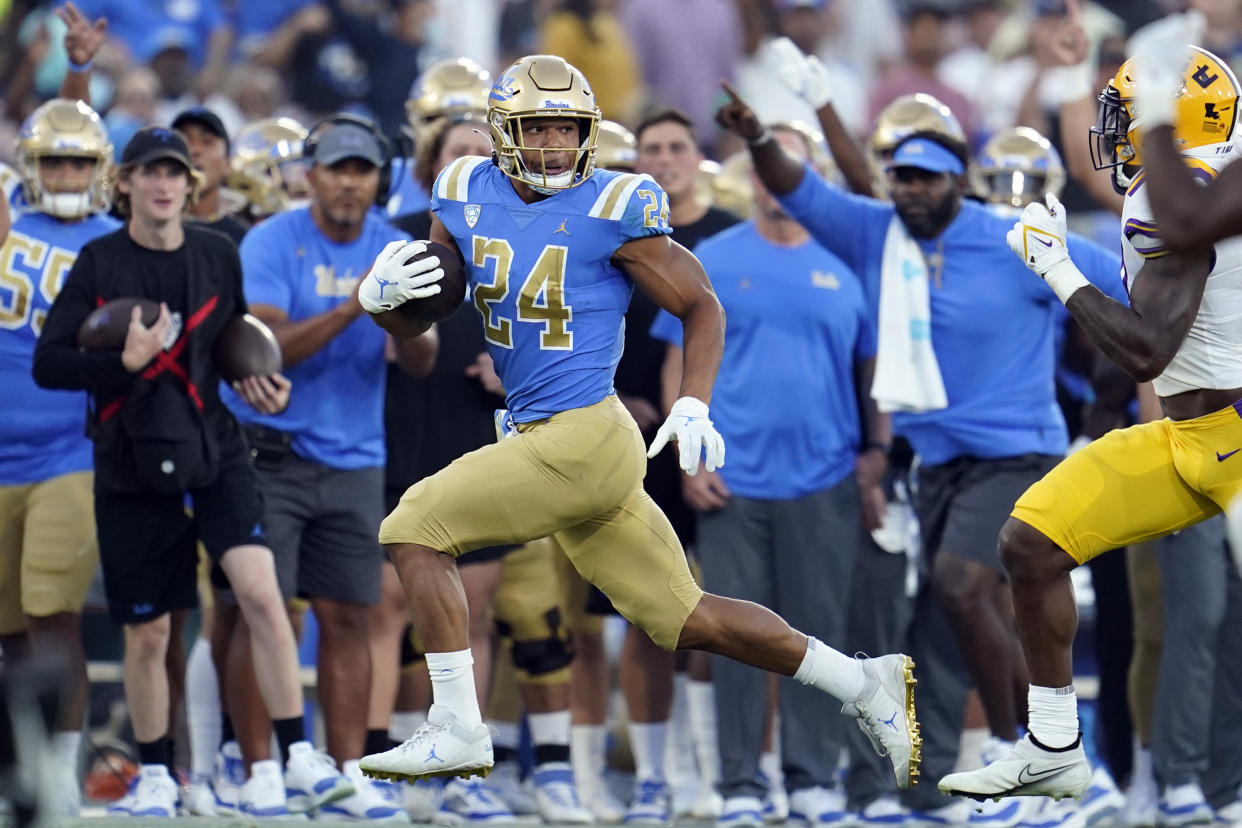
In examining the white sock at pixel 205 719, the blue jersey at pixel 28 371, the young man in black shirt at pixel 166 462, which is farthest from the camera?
the white sock at pixel 205 719

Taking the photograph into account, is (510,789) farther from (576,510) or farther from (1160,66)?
(1160,66)

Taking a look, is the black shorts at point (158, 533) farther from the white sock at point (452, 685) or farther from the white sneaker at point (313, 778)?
the white sock at point (452, 685)

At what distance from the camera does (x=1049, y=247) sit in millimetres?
5164

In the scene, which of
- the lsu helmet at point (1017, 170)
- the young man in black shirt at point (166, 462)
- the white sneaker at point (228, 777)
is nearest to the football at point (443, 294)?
the young man in black shirt at point (166, 462)

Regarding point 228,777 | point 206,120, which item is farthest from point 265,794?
point 206,120

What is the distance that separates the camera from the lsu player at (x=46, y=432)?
6766 millimetres

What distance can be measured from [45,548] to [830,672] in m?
2.88

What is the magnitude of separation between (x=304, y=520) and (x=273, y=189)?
180cm

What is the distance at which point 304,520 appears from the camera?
6871mm

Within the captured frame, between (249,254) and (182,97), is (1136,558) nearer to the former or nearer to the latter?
(249,254)

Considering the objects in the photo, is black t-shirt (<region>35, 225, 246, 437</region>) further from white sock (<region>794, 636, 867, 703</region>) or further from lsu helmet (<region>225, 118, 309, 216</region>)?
white sock (<region>794, 636, 867, 703</region>)

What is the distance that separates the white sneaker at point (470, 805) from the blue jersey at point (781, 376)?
1428 mm

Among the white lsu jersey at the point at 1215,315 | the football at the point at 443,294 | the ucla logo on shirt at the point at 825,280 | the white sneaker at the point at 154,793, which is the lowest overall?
the white sneaker at the point at 154,793

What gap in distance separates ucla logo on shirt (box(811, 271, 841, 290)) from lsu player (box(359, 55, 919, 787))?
1.98 metres
